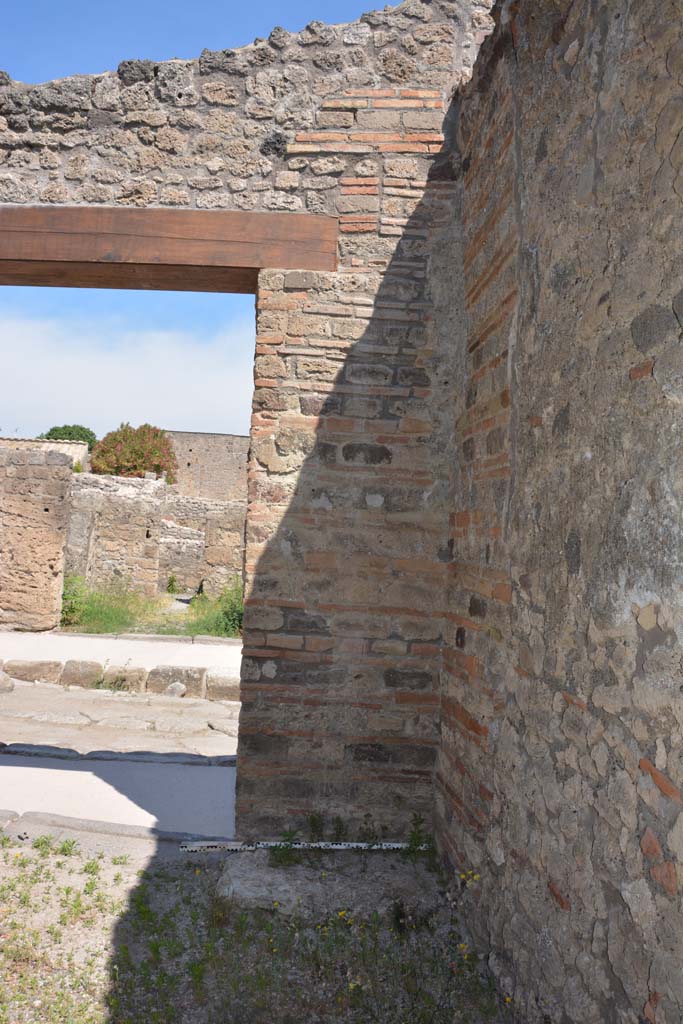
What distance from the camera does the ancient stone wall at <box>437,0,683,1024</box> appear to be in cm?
175

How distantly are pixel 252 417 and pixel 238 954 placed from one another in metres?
2.31

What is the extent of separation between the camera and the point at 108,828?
3.92 meters

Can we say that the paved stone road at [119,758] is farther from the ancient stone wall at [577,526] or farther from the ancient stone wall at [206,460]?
the ancient stone wall at [206,460]

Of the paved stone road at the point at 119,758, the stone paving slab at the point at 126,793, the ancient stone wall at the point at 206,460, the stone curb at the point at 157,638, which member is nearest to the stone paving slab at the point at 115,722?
the paved stone road at the point at 119,758

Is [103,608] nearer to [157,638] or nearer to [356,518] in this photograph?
[157,638]

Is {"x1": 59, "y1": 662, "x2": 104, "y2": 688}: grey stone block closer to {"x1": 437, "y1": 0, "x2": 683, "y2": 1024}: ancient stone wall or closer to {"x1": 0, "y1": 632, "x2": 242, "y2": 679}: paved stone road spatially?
{"x1": 0, "y1": 632, "x2": 242, "y2": 679}: paved stone road

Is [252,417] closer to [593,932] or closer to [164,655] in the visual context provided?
[593,932]

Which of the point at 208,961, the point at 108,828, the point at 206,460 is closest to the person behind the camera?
the point at 208,961

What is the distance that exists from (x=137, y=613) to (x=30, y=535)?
94.1 inches

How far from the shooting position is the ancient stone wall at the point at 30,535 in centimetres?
995

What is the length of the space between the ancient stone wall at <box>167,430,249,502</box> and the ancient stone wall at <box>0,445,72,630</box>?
24.8 m

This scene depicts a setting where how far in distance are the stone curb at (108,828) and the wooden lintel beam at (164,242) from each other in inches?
112

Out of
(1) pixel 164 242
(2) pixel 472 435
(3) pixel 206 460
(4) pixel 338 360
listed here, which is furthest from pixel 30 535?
(3) pixel 206 460

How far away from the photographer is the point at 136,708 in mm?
7270
